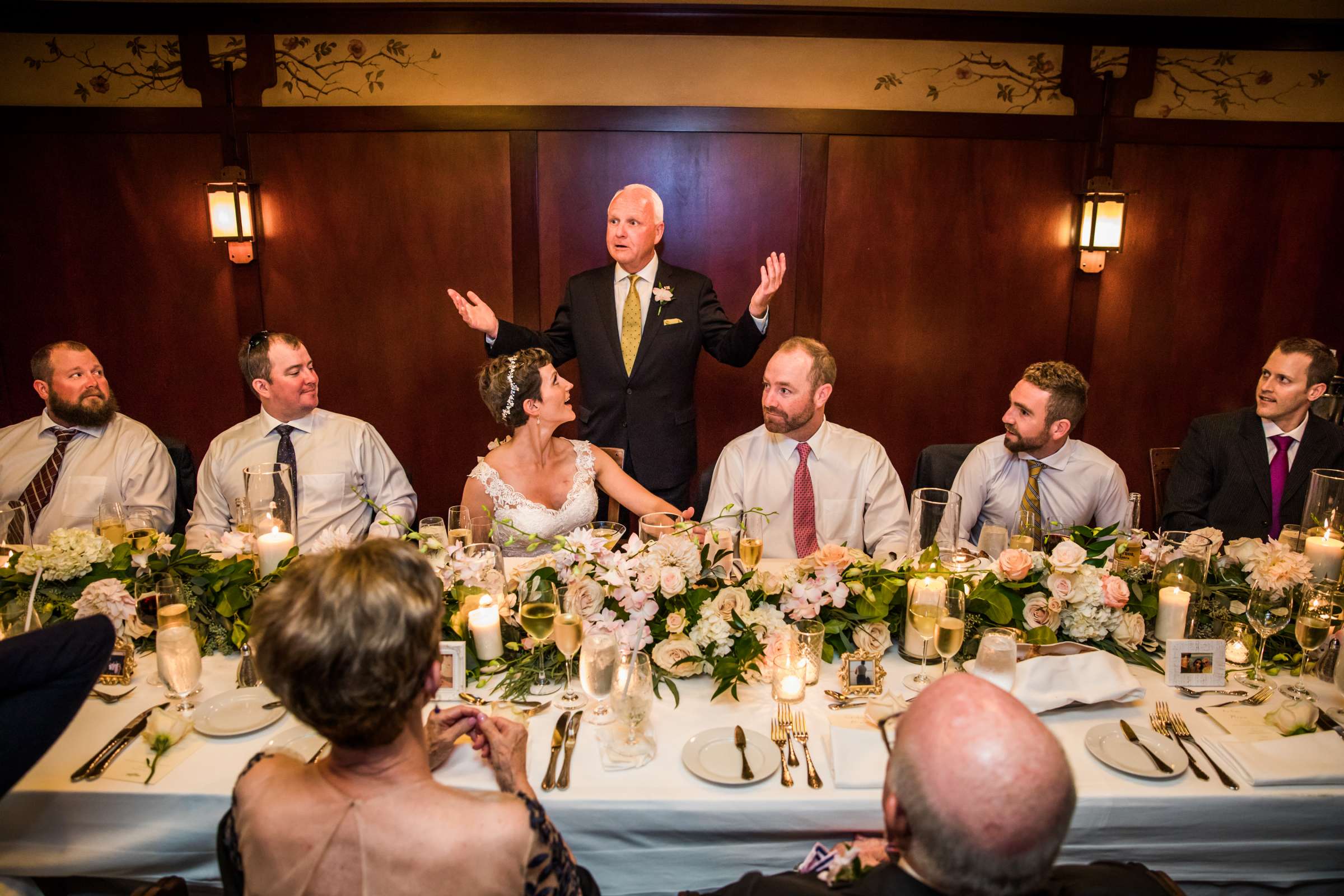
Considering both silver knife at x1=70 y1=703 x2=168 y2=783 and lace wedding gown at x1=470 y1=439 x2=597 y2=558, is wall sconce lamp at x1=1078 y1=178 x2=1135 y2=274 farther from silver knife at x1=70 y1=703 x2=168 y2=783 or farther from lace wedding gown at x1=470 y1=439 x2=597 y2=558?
silver knife at x1=70 y1=703 x2=168 y2=783

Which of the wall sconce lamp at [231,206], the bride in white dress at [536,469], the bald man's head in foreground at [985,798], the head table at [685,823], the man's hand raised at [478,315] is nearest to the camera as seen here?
the bald man's head in foreground at [985,798]

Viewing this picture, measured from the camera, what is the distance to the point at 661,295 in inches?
164

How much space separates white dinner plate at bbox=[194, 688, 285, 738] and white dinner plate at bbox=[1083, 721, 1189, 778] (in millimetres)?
1767

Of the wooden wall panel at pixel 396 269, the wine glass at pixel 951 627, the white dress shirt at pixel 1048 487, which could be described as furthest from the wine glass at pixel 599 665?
the wooden wall panel at pixel 396 269

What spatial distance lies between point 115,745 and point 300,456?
6.59ft

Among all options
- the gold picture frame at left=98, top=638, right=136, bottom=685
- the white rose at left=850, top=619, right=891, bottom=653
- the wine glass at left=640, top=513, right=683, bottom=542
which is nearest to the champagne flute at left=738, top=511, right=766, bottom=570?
the wine glass at left=640, top=513, right=683, bottom=542

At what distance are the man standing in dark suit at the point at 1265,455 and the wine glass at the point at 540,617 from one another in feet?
9.58

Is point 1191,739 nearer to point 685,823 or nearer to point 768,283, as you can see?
point 685,823

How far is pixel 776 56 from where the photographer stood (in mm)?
4742

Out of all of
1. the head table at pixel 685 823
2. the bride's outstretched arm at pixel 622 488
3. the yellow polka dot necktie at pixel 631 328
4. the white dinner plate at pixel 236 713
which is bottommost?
the head table at pixel 685 823

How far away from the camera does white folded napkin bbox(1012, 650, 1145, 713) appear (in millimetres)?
1874

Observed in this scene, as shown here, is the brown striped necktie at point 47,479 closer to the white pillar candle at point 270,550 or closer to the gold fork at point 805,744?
the white pillar candle at point 270,550

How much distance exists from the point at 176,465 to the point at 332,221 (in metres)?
1.88

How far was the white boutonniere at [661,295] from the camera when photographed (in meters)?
4.17
